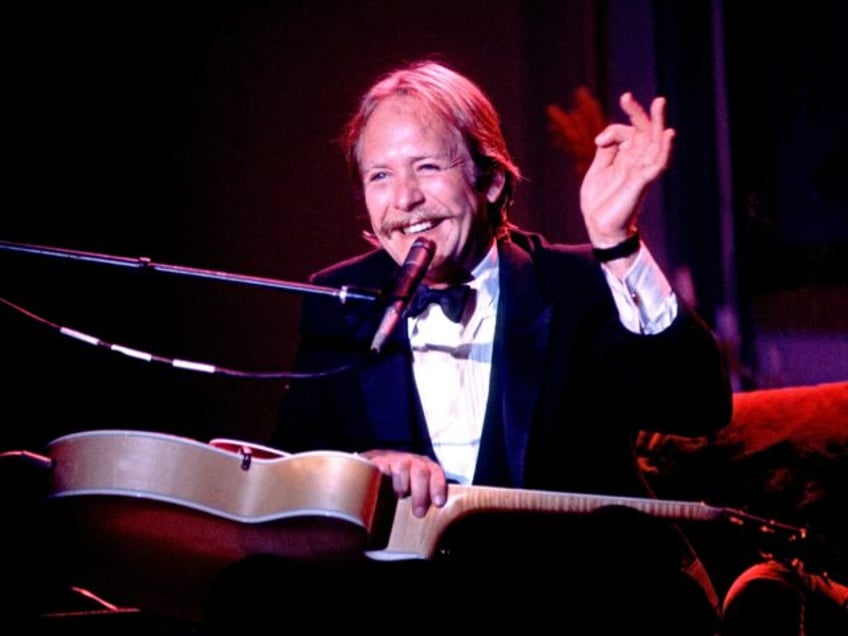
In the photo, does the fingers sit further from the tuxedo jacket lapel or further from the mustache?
the mustache

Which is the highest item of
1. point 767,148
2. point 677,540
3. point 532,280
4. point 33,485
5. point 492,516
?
point 767,148

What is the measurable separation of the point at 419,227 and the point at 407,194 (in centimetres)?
9

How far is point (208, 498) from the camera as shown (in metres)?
1.38

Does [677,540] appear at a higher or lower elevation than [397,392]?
lower

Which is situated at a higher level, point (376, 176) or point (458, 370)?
point (376, 176)

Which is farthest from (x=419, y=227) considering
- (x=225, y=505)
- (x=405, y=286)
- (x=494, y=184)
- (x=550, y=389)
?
(x=225, y=505)

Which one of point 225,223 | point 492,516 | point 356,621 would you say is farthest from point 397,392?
point 225,223

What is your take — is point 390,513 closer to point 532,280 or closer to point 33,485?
point 33,485

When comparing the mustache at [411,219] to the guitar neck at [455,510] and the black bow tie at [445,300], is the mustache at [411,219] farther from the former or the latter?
the guitar neck at [455,510]

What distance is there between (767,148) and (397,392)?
184cm

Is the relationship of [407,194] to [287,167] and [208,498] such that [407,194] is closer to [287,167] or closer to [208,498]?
[208,498]

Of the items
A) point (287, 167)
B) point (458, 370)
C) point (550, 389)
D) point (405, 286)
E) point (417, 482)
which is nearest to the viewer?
point (417, 482)

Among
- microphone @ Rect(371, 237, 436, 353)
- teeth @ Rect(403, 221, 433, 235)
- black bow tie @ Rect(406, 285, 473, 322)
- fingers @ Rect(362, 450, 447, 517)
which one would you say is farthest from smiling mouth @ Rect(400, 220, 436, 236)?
fingers @ Rect(362, 450, 447, 517)

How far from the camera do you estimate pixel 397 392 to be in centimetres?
216
